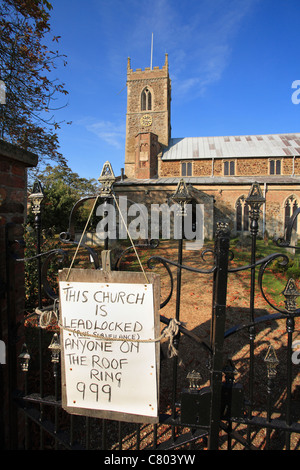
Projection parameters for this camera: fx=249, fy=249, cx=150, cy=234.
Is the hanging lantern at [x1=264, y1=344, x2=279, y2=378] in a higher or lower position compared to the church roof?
lower

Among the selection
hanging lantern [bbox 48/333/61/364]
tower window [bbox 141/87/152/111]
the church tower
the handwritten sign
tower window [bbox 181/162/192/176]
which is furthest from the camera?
tower window [bbox 141/87/152/111]

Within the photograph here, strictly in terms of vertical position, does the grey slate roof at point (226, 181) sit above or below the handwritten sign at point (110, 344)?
above

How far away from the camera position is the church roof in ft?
75.9

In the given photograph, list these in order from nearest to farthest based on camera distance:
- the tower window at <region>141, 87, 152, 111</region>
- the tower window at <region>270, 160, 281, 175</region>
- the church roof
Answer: the tower window at <region>270, 160, 281, 175</region>
the church roof
the tower window at <region>141, 87, 152, 111</region>

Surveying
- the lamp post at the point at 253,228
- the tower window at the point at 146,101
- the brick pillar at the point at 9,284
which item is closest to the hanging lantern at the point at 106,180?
the brick pillar at the point at 9,284

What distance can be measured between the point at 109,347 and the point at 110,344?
0.07 feet

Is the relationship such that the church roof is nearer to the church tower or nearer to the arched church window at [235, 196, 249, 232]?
the church tower

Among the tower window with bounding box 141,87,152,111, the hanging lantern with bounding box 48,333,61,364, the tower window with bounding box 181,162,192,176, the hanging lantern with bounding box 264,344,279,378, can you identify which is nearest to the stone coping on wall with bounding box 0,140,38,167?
the hanging lantern with bounding box 48,333,61,364

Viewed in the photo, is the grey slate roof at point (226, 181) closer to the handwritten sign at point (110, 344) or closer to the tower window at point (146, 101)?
the tower window at point (146, 101)

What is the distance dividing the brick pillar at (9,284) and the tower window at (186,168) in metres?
23.3

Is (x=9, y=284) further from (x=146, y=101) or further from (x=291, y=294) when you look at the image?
(x=146, y=101)

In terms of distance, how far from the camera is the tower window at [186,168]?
2445 centimetres

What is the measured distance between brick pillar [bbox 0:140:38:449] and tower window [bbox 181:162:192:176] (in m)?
23.3
